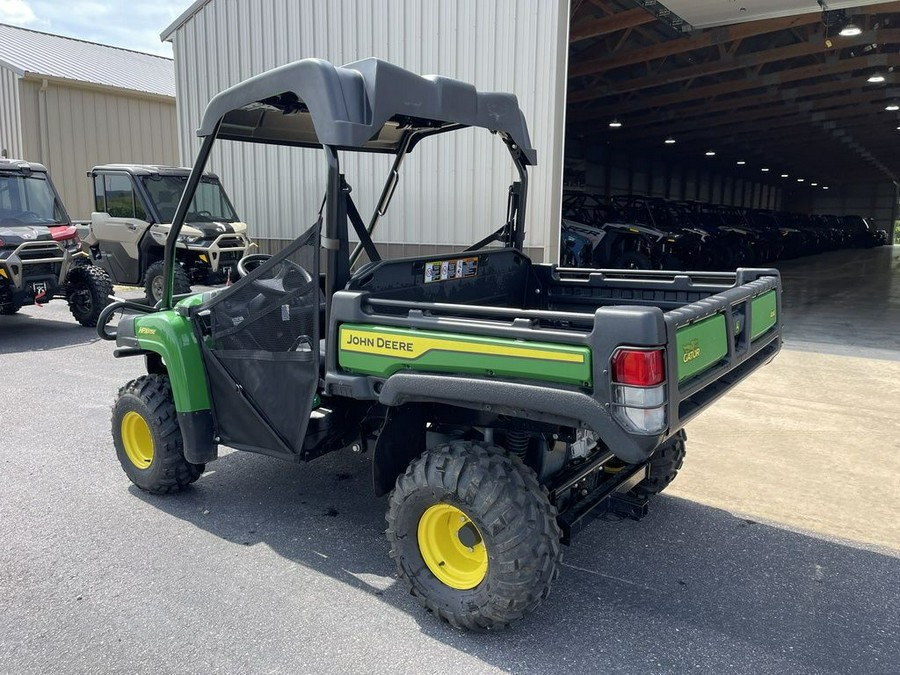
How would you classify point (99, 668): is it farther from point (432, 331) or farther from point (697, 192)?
point (697, 192)

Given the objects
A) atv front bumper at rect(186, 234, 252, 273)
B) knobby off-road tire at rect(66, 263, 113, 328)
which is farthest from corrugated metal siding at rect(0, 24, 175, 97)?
knobby off-road tire at rect(66, 263, 113, 328)

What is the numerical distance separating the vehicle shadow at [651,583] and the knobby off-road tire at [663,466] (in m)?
0.15

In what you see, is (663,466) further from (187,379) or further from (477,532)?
(187,379)

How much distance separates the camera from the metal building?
17672 mm

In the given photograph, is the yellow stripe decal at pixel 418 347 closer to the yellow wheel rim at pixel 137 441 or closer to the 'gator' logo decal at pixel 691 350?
the 'gator' logo decal at pixel 691 350

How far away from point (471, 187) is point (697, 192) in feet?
92.5

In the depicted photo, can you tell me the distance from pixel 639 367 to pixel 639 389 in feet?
0.24

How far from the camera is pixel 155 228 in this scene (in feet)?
35.4

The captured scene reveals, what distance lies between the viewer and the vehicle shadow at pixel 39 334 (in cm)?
848

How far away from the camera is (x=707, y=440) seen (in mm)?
5129

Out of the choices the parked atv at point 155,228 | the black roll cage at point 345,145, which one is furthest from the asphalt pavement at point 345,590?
the parked atv at point 155,228

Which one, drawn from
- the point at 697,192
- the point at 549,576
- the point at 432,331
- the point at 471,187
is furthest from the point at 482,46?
the point at 697,192

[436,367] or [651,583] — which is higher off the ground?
[436,367]

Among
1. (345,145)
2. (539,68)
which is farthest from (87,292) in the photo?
(345,145)
